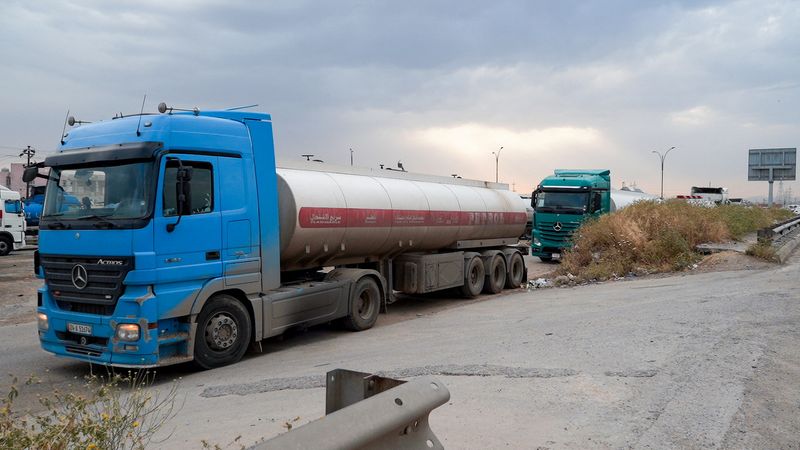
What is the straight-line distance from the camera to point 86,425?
3207mm

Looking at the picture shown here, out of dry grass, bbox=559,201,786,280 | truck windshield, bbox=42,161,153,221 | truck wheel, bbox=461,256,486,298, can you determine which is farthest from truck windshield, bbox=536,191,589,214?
truck windshield, bbox=42,161,153,221

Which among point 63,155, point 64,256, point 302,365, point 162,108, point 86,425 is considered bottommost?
point 302,365

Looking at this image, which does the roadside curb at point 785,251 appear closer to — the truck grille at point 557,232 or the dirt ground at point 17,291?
the truck grille at point 557,232

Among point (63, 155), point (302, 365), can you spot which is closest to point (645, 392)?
point (302, 365)

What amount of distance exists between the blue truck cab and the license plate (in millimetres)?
13

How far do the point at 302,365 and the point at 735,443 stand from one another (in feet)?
16.9

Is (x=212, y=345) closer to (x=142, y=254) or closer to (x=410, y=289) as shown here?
(x=142, y=254)

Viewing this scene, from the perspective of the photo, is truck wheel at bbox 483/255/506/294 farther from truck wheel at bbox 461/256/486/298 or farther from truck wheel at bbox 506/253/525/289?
truck wheel at bbox 506/253/525/289

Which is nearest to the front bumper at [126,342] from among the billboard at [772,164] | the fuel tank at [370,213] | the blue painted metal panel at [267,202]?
the blue painted metal panel at [267,202]

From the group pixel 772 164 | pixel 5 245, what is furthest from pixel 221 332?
pixel 772 164

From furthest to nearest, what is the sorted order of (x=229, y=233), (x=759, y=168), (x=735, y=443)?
(x=759, y=168), (x=229, y=233), (x=735, y=443)

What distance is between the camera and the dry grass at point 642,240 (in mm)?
16328

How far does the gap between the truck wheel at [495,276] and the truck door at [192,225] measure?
8770mm

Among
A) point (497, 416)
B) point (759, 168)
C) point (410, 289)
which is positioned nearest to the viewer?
point (497, 416)
